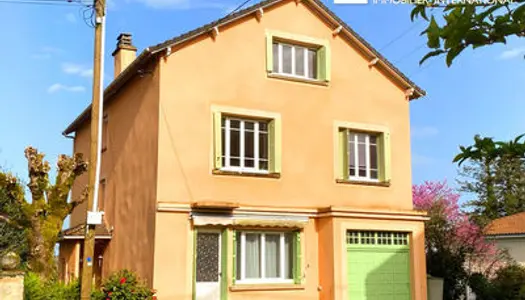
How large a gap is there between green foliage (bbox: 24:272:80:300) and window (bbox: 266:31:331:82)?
8636 millimetres

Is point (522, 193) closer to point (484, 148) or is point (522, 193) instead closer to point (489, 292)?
point (489, 292)

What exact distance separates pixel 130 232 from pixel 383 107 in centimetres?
934

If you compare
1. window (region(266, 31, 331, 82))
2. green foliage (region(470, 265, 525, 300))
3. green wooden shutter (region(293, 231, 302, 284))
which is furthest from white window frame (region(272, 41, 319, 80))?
green foliage (region(470, 265, 525, 300))

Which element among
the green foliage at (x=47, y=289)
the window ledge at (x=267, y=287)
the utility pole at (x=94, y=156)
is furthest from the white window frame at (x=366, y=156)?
the green foliage at (x=47, y=289)

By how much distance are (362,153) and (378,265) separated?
3.70 metres

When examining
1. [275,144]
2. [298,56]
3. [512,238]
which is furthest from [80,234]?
[512,238]

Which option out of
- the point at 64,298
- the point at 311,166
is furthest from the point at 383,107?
the point at 64,298

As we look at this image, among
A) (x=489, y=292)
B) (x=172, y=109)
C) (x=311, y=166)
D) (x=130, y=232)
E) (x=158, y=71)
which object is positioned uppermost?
(x=158, y=71)

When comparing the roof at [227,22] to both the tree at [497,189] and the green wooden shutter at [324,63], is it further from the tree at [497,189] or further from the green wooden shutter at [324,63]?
the tree at [497,189]

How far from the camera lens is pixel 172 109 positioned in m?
16.8

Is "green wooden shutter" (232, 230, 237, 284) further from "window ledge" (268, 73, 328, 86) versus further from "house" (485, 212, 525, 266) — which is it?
"house" (485, 212, 525, 266)

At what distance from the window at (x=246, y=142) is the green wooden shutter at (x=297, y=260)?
6.53 feet

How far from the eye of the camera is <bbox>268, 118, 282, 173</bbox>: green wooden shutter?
1794 centimetres

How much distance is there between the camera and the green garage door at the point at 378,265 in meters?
18.1
